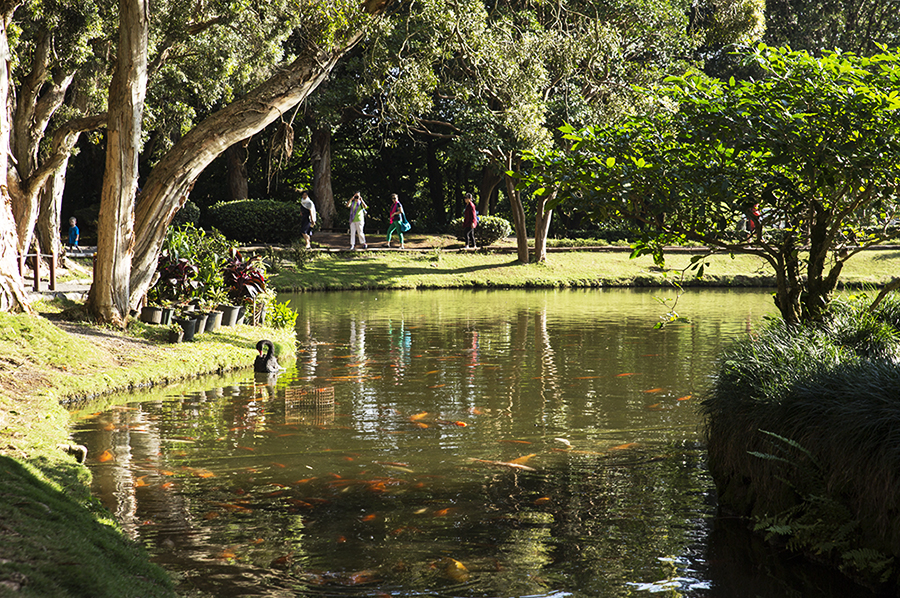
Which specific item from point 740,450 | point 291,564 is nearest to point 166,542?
point 291,564

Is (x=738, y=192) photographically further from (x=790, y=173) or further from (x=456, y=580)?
(x=456, y=580)

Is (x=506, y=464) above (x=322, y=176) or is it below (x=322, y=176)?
below

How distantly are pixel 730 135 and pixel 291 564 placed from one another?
168 inches

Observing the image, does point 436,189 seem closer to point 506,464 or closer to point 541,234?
point 541,234

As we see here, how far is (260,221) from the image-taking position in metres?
33.3

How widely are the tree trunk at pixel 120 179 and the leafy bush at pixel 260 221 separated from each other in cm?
2124

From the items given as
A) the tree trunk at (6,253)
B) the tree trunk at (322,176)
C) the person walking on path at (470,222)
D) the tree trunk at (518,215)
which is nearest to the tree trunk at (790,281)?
the tree trunk at (6,253)

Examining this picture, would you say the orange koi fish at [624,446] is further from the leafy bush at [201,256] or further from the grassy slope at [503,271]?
the grassy slope at [503,271]

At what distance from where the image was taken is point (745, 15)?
25.9 metres

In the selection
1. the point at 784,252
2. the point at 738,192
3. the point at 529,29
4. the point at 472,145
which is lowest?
the point at 784,252

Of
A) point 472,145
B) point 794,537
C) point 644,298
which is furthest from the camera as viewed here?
point 472,145

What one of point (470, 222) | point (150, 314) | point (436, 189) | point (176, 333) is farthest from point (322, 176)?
point (176, 333)

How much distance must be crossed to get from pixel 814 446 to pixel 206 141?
9.79 metres

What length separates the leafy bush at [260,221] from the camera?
33.3 m
